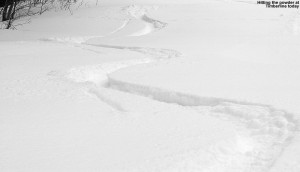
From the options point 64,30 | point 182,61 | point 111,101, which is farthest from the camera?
point 64,30

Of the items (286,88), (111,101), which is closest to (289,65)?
(286,88)

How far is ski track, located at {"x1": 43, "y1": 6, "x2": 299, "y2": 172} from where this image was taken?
2.04 metres

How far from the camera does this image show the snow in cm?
206

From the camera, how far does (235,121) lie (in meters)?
2.57

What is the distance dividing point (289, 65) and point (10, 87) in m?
2.62

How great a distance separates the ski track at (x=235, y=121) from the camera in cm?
204

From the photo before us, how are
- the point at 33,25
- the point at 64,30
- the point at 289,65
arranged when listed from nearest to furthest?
the point at 289,65
the point at 64,30
the point at 33,25

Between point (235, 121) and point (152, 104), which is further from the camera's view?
point (152, 104)

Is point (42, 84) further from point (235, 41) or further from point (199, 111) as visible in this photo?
point (235, 41)

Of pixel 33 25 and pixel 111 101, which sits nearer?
pixel 111 101

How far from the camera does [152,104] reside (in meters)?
2.91

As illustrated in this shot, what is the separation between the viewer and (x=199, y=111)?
9.16 ft

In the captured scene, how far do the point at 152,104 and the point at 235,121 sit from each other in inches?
24.5

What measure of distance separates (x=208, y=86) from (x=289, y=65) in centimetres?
120
